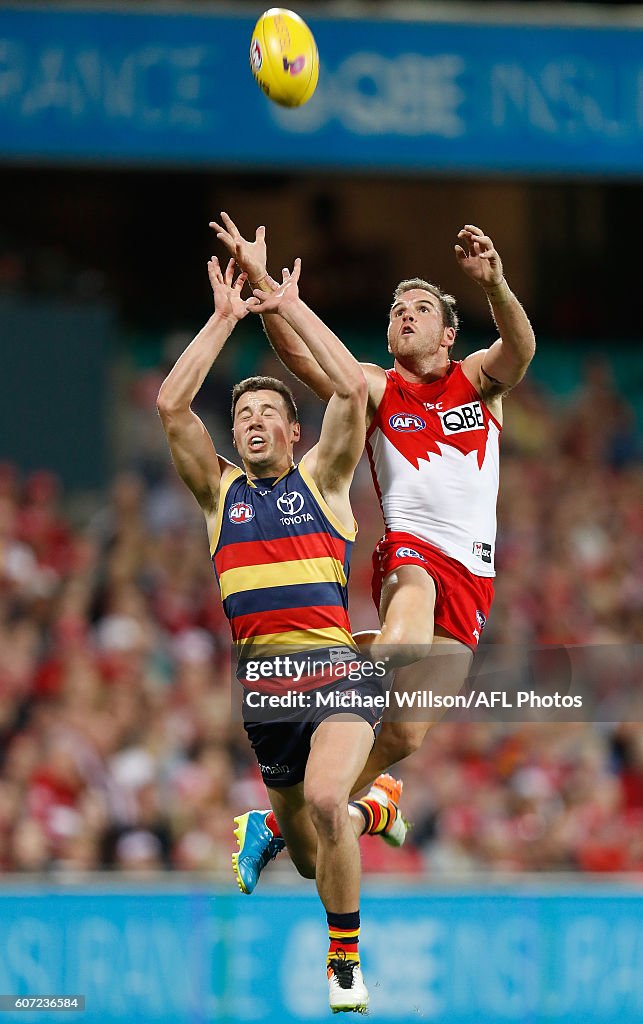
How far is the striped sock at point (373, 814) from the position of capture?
7.78 meters

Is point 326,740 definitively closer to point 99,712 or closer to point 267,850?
point 267,850

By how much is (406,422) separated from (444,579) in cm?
78

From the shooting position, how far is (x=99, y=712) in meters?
12.5

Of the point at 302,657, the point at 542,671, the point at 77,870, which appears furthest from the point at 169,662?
the point at 302,657

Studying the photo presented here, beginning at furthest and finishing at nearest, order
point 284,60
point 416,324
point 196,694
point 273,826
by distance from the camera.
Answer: point 196,694 → point 273,826 → point 416,324 → point 284,60

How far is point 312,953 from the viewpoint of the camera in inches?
392

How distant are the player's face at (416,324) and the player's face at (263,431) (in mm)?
753

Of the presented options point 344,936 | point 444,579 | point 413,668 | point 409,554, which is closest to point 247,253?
point 409,554

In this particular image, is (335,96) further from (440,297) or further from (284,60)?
(440,297)

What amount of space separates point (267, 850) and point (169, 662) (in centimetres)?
567

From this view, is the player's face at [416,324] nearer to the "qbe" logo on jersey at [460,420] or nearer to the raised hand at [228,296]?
the "qbe" logo on jersey at [460,420]

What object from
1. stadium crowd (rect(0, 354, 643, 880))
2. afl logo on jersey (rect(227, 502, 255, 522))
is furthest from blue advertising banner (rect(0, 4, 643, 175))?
afl logo on jersey (rect(227, 502, 255, 522))

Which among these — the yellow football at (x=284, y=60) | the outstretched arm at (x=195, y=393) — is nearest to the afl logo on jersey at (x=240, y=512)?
the outstretched arm at (x=195, y=393)

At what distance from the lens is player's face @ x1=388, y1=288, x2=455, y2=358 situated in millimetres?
7637
